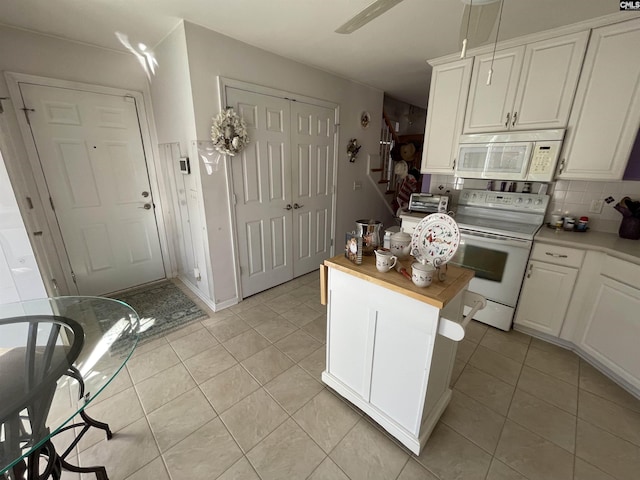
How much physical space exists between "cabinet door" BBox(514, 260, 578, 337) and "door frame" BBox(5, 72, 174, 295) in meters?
3.79

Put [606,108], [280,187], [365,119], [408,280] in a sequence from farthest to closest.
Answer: [365,119]
[280,187]
[606,108]
[408,280]

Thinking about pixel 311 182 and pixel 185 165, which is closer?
pixel 185 165

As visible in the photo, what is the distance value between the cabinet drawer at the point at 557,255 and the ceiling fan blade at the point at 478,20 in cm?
162

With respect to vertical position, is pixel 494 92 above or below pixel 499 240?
above

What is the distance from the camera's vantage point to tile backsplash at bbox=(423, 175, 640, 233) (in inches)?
86.2

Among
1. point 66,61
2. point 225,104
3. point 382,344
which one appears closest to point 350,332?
point 382,344

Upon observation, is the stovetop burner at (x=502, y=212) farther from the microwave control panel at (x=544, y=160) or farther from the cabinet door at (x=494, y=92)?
the cabinet door at (x=494, y=92)

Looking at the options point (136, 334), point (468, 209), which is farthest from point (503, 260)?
point (136, 334)

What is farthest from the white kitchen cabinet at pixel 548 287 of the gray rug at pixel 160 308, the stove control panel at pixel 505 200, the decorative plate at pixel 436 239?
the gray rug at pixel 160 308

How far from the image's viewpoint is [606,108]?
1930mm

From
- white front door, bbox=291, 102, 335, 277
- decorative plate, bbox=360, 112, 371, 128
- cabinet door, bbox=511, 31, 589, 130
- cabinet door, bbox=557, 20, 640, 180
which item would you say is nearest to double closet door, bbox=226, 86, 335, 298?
white front door, bbox=291, 102, 335, 277

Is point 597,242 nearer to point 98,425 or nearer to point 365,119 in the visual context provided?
point 365,119

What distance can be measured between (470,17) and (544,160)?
4.82ft

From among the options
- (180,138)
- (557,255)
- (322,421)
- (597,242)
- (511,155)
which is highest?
(180,138)
